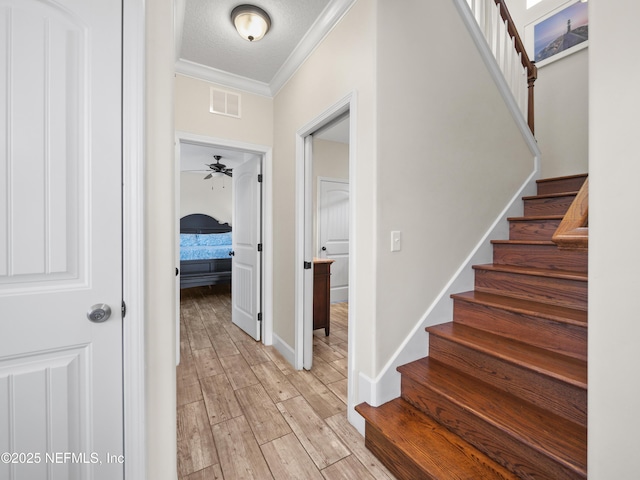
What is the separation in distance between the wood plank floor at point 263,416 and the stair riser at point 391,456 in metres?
0.04

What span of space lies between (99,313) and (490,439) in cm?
173

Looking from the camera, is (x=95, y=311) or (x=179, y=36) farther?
(x=179, y=36)

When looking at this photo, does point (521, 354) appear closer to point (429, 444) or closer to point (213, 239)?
point (429, 444)

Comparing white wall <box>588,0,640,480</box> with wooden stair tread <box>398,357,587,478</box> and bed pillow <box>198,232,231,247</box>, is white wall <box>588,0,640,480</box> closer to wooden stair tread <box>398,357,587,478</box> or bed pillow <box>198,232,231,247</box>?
wooden stair tread <box>398,357,587,478</box>

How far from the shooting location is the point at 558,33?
10.4 feet

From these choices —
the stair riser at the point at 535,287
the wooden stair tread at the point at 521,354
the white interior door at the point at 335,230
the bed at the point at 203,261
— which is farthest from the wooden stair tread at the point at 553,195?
the bed at the point at 203,261

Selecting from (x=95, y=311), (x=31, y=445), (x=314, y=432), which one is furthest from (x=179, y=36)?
(x=314, y=432)

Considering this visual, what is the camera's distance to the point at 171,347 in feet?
3.61

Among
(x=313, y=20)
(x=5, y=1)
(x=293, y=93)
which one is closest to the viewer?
(x=5, y=1)

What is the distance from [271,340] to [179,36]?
9.44 ft

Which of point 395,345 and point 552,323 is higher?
point 552,323

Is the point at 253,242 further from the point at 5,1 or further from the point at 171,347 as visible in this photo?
the point at 5,1

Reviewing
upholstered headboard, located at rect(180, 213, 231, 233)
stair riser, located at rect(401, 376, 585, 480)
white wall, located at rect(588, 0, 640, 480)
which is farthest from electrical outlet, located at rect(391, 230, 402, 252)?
upholstered headboard, located at rect(180, 213, 231, 233)

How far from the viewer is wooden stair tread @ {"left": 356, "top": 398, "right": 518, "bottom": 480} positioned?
1196mm
